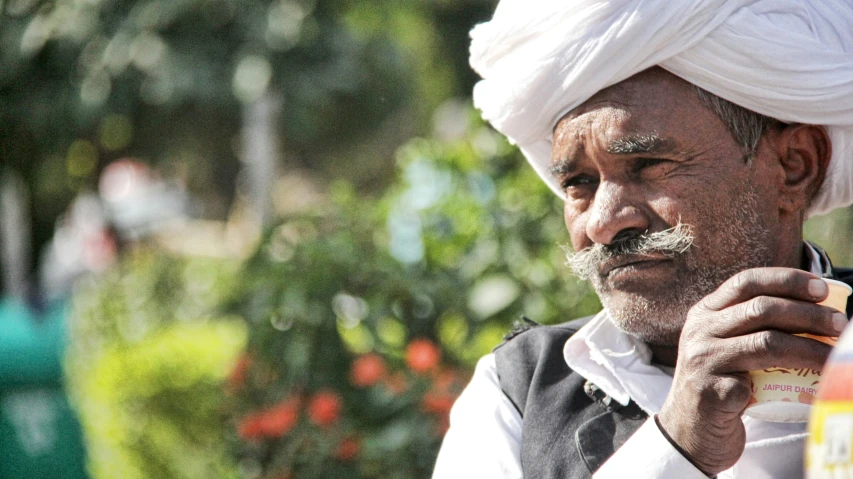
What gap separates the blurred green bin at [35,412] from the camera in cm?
602

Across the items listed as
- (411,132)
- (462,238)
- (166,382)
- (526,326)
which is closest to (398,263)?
(462,238)

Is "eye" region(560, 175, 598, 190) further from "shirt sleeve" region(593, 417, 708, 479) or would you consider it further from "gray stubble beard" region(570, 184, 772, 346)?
"shirt sleeve" region(593, 417, 708, 479)

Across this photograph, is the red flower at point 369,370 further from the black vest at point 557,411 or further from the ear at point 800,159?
the ear at point 800,159

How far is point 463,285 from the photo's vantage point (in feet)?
14.3

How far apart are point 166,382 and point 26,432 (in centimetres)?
151

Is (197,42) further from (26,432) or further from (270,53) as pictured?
(26,432)

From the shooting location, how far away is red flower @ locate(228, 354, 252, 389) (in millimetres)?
4551

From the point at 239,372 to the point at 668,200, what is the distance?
9.91 ft

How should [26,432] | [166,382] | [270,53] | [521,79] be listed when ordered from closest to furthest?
[521,79], [166,382], [26,432], [270,53]

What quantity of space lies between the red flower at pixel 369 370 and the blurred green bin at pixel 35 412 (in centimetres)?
277

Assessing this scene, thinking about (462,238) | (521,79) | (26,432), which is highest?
(521,79)

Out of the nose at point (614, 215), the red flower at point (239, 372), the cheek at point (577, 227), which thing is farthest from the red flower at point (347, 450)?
the nose at point (614, 215)

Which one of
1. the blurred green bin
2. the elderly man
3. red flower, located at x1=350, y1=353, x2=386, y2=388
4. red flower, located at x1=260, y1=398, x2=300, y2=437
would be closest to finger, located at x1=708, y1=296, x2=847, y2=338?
the elderly man

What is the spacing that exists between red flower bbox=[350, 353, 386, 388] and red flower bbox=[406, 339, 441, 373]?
0.13 metres
